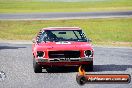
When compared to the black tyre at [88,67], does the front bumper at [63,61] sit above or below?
above

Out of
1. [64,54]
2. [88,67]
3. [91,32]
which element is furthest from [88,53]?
[91,32]

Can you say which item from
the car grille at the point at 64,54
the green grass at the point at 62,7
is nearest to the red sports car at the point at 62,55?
the car grille at the point at 64,54

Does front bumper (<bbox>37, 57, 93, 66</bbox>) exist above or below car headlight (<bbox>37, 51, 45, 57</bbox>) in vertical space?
below

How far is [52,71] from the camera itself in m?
16.0

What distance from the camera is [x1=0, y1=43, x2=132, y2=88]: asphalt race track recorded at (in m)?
13.1

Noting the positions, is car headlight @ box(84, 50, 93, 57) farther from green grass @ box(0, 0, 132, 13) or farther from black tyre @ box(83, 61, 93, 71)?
green grass @ box(0, 0, 132, 13)

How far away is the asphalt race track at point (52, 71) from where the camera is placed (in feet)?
42.9

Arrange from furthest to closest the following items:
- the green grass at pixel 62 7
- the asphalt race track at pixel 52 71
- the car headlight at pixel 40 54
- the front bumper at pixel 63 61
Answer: the green grass at pixel 62 7, the car headlight at pixel 40 54, the front bumper at pixel 63 61, the asphalt race track at pixel 52 71

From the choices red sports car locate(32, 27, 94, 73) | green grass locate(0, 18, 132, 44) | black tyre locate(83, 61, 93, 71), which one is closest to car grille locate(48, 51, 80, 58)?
red sports car locate(32, 27, 94, 73)

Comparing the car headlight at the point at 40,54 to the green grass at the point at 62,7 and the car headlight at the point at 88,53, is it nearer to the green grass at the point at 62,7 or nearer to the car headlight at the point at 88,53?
the car headlight at the point at 88,53

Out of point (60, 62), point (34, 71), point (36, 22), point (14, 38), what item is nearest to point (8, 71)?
point (34, 71)

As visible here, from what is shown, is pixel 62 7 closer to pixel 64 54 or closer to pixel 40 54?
pixel 40 54

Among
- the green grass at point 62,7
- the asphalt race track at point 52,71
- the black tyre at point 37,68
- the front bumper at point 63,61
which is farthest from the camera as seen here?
the green grass at point 62,7

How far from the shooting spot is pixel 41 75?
1498 centimetres
